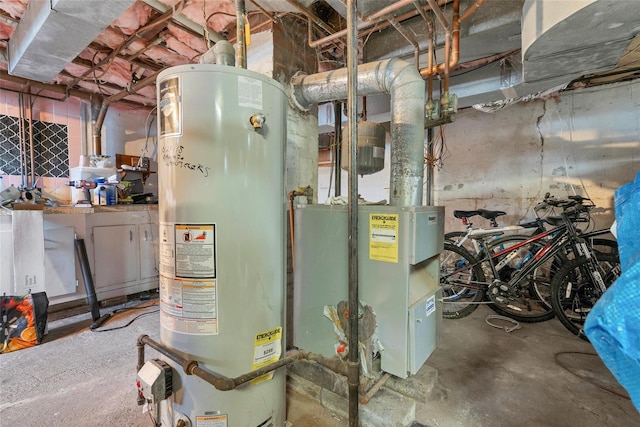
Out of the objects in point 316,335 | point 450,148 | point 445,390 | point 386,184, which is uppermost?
point 450,148

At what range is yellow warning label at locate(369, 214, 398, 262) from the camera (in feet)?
3.93

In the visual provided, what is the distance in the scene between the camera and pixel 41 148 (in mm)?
3141

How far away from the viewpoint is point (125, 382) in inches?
68.0

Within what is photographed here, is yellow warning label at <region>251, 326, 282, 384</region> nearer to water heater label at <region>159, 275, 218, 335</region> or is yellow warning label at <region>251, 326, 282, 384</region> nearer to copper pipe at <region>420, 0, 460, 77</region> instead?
water heater label at <region>159, 275, 218, 335</region>

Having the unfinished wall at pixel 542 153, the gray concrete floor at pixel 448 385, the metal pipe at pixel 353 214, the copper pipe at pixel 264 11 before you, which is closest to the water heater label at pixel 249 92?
the metal pipe at pixel 353 214

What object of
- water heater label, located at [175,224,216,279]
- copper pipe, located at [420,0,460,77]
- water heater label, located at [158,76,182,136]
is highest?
copper pipe, located at [420,0,460,77]

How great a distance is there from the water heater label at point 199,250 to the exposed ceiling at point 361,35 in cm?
110

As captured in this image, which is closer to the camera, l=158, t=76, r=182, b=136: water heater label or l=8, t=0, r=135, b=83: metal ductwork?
l=158, t=76, r=182, b=136: water heater label

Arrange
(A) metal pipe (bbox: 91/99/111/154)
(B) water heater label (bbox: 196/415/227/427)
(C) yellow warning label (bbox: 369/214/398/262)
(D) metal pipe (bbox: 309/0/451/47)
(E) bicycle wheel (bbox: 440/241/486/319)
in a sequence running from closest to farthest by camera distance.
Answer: (B) water heater label (bbox: 196/415/227/427) → (C) yellow warning label (bbox: 369/214/398/262) → (D) metal pipe (bbox: 309/0/451/47) → (E) bicycle wheel (bbox: 440/241/486/319) → (A) metal pipe (bbox: 91/99/111/154)

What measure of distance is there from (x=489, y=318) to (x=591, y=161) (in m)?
2.01

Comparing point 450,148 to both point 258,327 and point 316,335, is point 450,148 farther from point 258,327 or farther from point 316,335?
point 258,327

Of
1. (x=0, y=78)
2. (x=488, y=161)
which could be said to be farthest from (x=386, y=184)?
(x=0, y=78)

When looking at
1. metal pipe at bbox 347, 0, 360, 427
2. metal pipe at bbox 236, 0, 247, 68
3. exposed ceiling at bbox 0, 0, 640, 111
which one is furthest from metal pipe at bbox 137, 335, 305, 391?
exposed ceiling at bbox 0, 0, 640, 111

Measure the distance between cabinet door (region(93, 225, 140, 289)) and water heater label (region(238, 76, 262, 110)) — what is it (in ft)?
9.12
